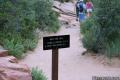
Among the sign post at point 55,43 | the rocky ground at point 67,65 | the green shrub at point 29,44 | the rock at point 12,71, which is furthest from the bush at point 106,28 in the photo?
the sign post at point 55,43

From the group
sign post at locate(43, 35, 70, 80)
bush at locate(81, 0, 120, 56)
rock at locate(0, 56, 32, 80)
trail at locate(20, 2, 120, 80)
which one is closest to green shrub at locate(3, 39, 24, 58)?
trail at locate(20, 2, 120, 80)

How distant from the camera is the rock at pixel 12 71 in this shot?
8.39m

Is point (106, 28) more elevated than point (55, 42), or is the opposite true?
point (55, 42)

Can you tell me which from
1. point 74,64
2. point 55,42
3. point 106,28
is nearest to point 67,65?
point 74,64

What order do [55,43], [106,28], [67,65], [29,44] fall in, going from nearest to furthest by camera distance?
1. [55,43]
2. [67,65]
3. [106,28]
4. [29,44]

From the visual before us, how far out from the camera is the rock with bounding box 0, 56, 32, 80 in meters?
8.39

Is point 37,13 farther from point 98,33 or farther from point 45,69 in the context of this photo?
point 45,69

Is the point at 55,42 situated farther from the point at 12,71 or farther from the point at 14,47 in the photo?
the point at 14,47

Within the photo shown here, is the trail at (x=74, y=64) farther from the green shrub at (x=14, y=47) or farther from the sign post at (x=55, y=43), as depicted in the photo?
the sign post at (x=55, y=43)

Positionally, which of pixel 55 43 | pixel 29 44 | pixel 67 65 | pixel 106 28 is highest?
pixel 55 43

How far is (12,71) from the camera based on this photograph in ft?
28.7

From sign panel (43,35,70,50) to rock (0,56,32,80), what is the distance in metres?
1.68

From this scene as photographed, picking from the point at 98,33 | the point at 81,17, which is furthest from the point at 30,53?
the point at 81,17

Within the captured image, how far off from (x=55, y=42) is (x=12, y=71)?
2.06 metres
